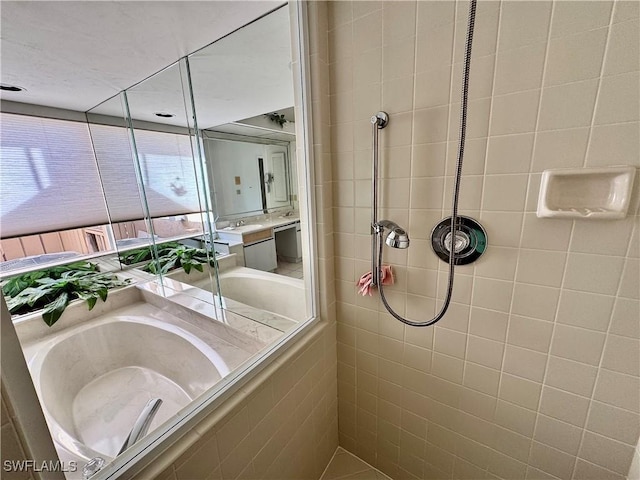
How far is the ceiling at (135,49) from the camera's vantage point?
1.02m

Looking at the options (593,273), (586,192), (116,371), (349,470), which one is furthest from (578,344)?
(116,371)

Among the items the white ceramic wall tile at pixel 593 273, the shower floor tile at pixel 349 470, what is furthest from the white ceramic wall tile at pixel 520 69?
the shower floor tile at pixel 349 470

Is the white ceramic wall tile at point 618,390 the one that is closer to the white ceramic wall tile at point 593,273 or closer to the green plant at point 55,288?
the white ceramic wall tile at point 593,273

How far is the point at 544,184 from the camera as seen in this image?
0.70m

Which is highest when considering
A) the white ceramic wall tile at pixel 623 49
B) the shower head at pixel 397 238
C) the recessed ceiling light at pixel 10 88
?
the recessed ceiling light at pixel 10 88

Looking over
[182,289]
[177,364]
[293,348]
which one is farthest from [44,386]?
[293,348]

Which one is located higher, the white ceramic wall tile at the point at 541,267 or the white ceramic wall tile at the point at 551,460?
the white ceramic wall tile at the point at 541,267

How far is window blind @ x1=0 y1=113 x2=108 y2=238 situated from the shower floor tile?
2.77m

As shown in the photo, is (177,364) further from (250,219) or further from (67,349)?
(250,219)

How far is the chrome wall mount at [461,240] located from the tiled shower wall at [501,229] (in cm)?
3

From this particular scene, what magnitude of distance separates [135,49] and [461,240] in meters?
1.87

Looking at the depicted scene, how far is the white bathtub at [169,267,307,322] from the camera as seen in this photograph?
1.68 m

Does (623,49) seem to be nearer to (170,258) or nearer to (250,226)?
(170,258)

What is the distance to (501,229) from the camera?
79cm
